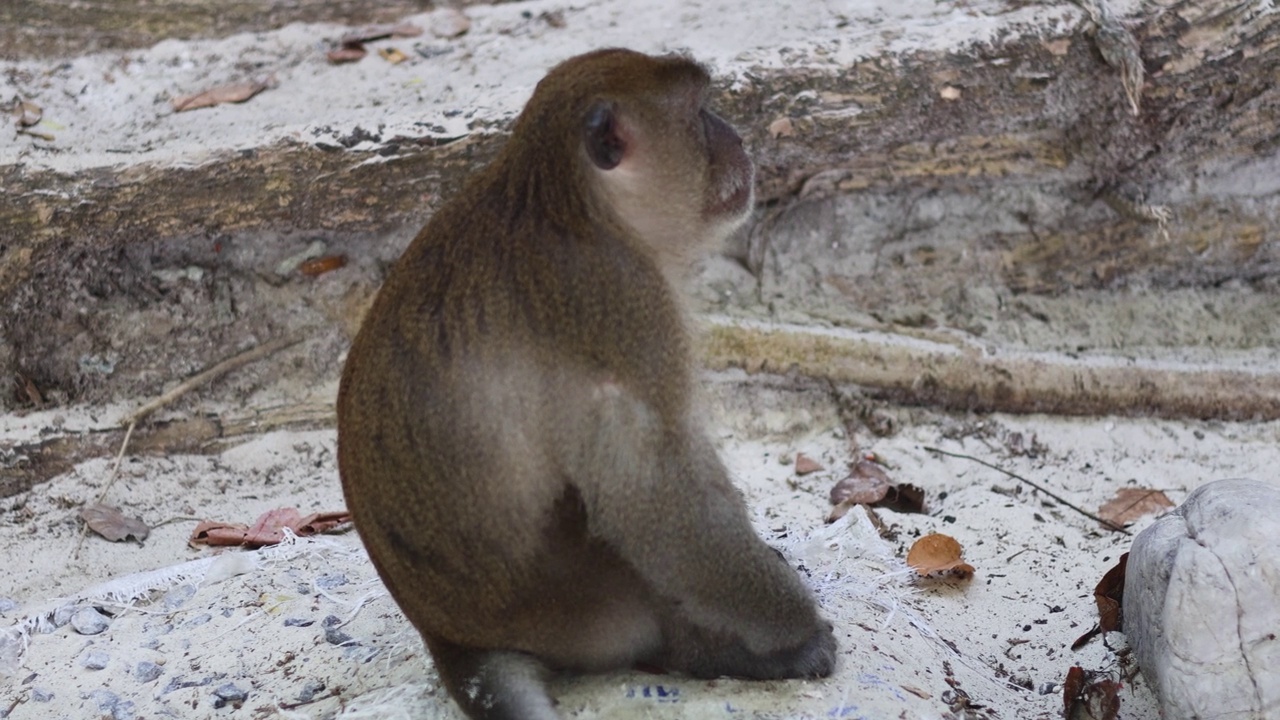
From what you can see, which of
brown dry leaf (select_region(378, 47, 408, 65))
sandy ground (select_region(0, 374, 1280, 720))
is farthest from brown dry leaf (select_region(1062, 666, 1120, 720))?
brown dry leaf (select_region(378, 47, 408, 65))

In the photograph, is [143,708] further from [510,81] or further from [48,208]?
[510,81]

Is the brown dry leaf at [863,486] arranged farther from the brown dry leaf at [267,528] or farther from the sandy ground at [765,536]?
the brown dry leaf at [267,528]

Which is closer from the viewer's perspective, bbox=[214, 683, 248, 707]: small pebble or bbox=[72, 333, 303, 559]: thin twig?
bbox=[214, 683, 248, 707]: small pebble

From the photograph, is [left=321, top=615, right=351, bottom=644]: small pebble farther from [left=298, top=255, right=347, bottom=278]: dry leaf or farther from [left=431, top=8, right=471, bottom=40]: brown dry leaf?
[left=431, top=8, right=471, bottom=40]: brown dry leaf

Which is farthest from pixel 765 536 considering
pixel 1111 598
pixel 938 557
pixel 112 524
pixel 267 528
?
pixel 112 524

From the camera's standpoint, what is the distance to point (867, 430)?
4.86 meters

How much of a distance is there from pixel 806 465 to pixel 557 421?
2.14m

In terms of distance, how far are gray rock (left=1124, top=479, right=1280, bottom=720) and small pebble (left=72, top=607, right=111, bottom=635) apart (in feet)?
9.01

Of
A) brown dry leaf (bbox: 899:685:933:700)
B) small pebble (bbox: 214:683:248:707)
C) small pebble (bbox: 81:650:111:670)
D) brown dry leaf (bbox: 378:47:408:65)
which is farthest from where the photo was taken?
brown dry leaf (bbox: 378:47:408:65)

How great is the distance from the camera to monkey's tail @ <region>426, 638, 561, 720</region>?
277 cm

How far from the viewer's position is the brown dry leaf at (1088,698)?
3248mm

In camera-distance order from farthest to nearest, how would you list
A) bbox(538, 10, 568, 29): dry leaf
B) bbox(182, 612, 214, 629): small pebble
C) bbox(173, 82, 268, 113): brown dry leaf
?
bbox(538, 10, 568, 29): dry leaf, bbox(173, 82, 268, 113): brown dry leaf, bbox(182, 612, 214, 629): small pebble

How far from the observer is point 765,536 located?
4.10 meters

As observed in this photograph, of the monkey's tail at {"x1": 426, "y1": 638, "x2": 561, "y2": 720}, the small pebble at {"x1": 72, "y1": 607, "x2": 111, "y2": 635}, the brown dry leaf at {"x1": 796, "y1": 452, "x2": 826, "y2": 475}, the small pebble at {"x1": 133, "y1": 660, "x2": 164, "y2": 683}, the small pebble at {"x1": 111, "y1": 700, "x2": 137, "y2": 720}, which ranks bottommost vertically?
the brown dry leaf at {"x1": 796, "y1": 452, "x2": 826, "y2": 475}
